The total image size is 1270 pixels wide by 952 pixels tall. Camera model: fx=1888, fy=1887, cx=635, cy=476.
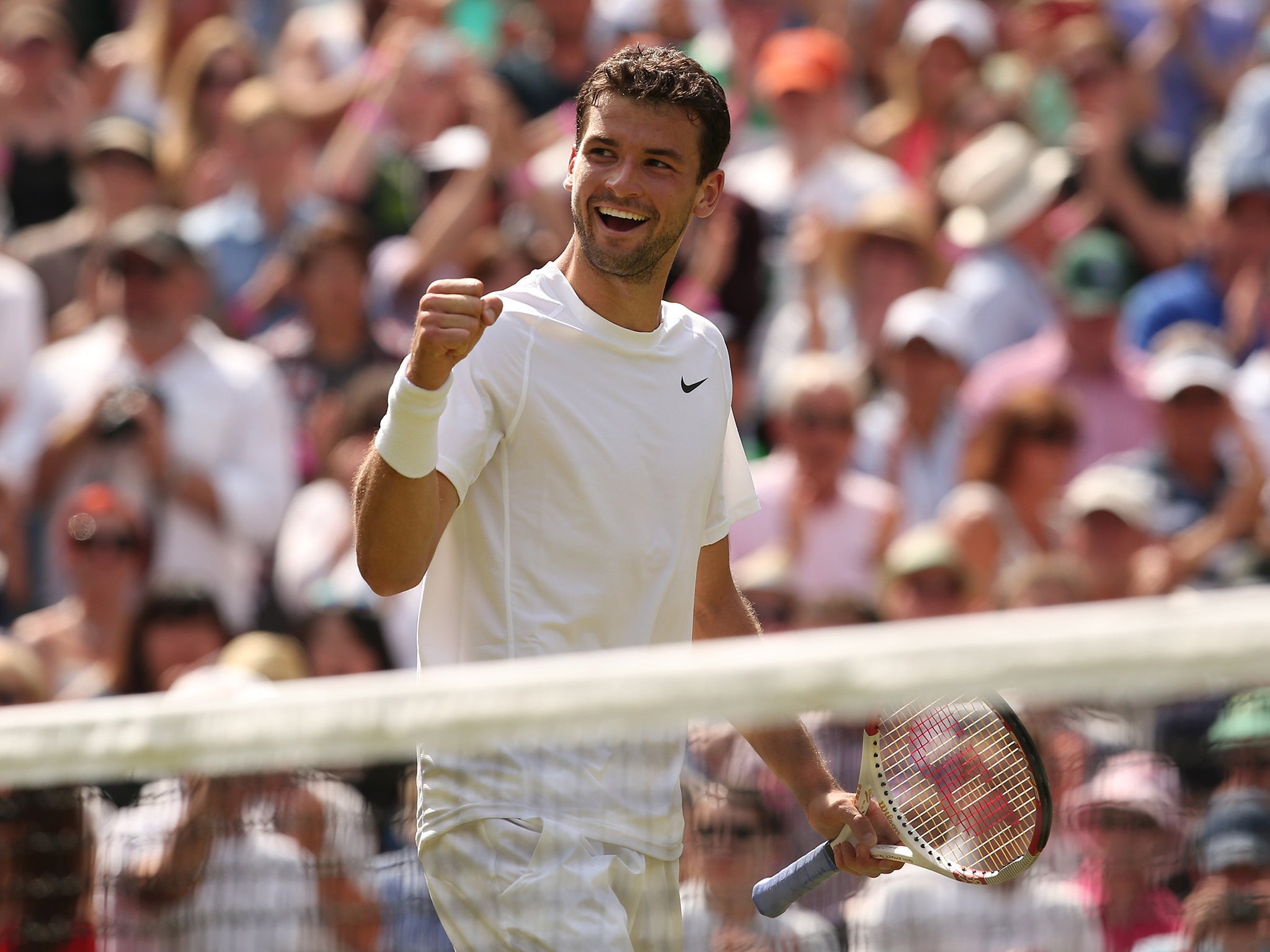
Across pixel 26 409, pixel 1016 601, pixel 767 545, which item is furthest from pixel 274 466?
pixel 1016 601

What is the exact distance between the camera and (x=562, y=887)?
12.0 ft

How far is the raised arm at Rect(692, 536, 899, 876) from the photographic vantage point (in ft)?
13.0

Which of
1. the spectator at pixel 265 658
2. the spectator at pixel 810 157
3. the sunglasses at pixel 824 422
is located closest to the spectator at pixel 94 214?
the spectator at pixel 810 157

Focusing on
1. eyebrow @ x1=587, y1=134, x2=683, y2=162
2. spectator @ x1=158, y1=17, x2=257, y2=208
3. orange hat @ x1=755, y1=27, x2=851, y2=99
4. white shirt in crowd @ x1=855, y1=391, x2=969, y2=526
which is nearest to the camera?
eyebrow @ x1=587, y1=134, x2=683, y2=162

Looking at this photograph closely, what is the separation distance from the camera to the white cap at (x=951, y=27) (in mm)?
10133

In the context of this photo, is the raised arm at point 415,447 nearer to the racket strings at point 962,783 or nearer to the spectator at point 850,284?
the racket strings at point 962,783

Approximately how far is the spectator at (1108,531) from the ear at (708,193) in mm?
3985

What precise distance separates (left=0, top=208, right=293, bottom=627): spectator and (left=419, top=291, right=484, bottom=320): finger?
4743 millimetres

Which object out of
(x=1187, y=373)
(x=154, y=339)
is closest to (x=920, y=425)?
(x=1187, y=373)

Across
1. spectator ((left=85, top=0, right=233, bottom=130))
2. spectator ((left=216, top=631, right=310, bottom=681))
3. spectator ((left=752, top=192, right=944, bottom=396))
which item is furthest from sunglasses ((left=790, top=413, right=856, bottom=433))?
spectator ((left=85, top=0, right=233, bottom=130))

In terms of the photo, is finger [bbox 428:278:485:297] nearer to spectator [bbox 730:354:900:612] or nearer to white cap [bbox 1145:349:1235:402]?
spectator [bbox 730:354:900:612]

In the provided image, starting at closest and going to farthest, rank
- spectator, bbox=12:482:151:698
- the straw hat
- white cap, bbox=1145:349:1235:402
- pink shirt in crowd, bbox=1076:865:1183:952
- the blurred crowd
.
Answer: pink shirt in crowd, bbox=1076:865:1183:952
the blurred crowd
spectator, bbox=12:482:151:698
white cap, bbox=1145:349:1235:402
the straw hat

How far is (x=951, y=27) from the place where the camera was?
10109mm

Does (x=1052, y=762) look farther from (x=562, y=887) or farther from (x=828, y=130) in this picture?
(x=828, y=130)
